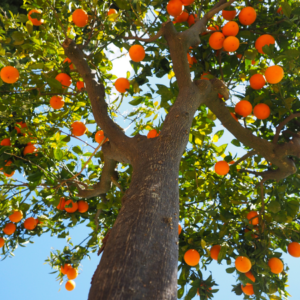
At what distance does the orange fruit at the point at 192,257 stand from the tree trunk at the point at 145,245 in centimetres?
100

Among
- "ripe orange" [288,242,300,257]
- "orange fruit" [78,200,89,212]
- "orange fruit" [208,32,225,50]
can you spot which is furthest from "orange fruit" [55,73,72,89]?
"ripe orange" [288,242,300,257]

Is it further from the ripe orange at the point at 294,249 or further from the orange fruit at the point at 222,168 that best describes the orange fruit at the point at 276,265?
the orange fruit at the point at 222,168

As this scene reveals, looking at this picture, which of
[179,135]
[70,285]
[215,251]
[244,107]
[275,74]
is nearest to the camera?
[179,135]

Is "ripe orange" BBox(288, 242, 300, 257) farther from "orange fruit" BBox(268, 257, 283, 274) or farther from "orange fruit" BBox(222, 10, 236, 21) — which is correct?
"orange fruit" BBox(222, 10, 236, 21)

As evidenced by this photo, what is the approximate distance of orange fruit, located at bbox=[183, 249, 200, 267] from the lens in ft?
5.94

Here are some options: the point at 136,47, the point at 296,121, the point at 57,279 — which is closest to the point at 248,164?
the point at 296,121

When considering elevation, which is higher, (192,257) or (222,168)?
(222,168)

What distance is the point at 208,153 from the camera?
95.3 inches

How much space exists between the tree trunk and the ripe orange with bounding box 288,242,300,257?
146 centimetres

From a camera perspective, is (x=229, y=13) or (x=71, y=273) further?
(x=71, y=273)

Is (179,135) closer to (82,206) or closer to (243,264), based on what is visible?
(243,264)

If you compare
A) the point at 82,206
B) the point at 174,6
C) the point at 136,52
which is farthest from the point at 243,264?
the point at 174,6

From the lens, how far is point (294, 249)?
1950 mm

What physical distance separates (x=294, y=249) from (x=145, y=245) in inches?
67.4
